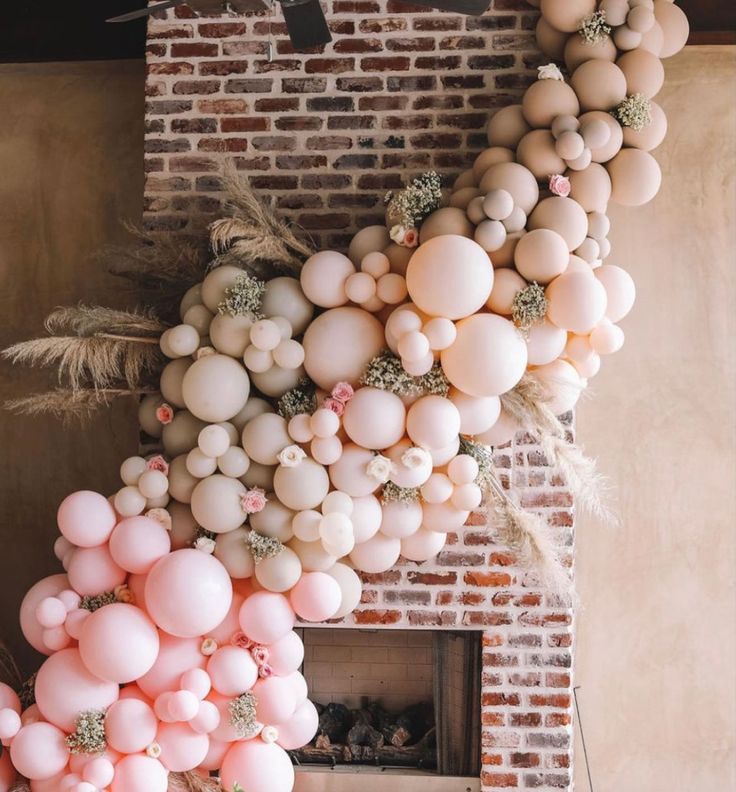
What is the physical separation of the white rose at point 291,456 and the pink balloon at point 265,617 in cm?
36

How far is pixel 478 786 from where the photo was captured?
2990 millimetres

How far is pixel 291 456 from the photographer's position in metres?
2.44

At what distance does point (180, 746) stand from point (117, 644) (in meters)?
0.33

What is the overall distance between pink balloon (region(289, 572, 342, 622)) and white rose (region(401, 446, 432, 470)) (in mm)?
383

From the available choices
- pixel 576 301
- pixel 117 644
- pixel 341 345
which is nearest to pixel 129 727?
pixel 117 644

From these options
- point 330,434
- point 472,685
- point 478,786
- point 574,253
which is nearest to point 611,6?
point 574,253

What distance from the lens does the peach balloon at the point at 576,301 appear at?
2350 millimetres

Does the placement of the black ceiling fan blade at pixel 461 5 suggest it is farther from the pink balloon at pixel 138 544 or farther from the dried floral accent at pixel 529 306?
the pink balloon at pixel 138 544

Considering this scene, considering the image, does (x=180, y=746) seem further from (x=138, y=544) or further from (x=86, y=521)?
(x=86, y=521)

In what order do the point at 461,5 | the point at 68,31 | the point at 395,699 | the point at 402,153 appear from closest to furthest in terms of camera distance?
the point at 461,5
the point at 402,153
the point at 395,699
the point at 68,31

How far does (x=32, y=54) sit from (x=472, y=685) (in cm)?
284

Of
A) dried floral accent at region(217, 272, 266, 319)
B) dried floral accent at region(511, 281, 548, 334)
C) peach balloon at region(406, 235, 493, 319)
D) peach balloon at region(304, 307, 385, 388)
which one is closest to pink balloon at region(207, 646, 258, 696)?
peach balloon at region(304, 307, 385, 388)

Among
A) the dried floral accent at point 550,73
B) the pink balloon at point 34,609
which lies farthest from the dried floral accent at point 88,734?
the dried floral accent at point 550,73

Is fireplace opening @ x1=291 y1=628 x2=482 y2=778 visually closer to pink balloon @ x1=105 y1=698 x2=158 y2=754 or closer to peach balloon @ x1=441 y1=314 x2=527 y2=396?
pink balloon @ x1=105 y1=698 x2=158 y2=754
